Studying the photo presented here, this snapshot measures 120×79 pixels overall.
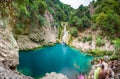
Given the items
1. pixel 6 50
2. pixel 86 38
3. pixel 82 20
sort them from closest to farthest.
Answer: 1. pixel 6 50
2. pixel 86 38
3. pixel 82 20

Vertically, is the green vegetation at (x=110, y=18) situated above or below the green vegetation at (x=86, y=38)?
above

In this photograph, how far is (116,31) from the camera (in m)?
68.3

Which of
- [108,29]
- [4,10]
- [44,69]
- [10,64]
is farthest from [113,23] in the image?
[4,10]

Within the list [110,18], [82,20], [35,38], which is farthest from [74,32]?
[35,38]

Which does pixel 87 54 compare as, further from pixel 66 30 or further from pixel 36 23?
pixel 66 30

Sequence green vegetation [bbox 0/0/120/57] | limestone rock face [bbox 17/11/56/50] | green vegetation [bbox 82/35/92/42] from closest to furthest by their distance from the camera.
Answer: limestone rock face [bbox 17/11/56/50] → green vegetation [bbox 0/0/120/57] → green vegetation [bbox 82/35/92/42]

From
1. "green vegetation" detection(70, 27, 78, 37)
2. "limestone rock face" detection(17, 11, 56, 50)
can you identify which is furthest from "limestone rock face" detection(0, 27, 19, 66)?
"green vegetation" detection(70, 27, 78, 37)

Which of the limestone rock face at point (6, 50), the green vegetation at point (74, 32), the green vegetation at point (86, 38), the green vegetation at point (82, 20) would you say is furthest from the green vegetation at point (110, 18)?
the limestone rock face at point (6, 50)

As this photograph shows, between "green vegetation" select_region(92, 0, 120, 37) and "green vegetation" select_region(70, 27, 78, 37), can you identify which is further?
"green vegetation" select_region(70, 27, 78, 37)

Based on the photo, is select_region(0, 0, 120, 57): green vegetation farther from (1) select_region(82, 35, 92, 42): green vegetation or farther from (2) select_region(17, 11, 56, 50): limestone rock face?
(2) select_region(17, 11, 56, 50): limestone rock face

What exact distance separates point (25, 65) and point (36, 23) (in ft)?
103

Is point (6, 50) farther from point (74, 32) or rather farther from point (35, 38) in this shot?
point (74, 32)

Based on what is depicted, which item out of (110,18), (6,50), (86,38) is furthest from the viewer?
(86,38)

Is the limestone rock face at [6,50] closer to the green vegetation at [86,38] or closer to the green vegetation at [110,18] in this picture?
the green vegetation at [110,18]
